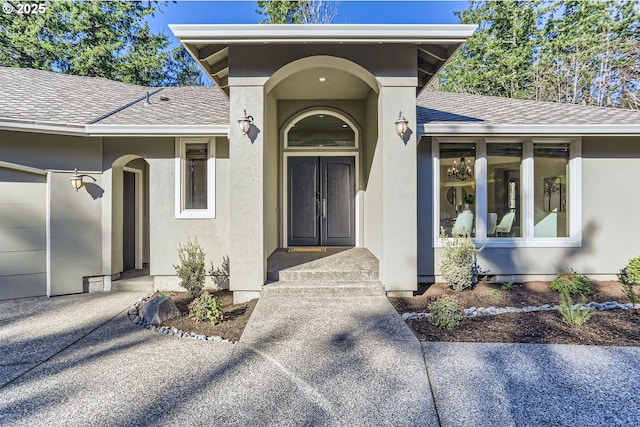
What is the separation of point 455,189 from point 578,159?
2.39 m

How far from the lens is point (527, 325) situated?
3830 millimetres

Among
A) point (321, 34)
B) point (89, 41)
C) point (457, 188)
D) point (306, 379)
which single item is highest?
point (89, 41)

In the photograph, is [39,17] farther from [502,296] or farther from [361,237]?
[502,296]

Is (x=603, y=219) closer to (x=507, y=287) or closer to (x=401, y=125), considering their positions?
(x=507, y=287)

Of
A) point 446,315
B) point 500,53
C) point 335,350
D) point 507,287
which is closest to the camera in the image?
point 335,350

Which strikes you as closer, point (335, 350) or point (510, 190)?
point (335, 350)

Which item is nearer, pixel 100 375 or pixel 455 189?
pixel 100 375

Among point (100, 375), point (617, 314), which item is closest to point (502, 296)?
point (617, 314)

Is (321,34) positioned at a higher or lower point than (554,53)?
lower

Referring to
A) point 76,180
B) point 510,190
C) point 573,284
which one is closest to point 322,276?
point 510,190

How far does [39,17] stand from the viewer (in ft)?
45.3

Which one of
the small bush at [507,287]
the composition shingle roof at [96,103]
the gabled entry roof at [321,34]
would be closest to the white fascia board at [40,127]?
the composition shingle roof at [96,103]

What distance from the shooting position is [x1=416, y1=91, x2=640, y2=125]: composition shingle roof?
5832 mm

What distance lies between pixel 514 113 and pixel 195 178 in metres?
6.83
